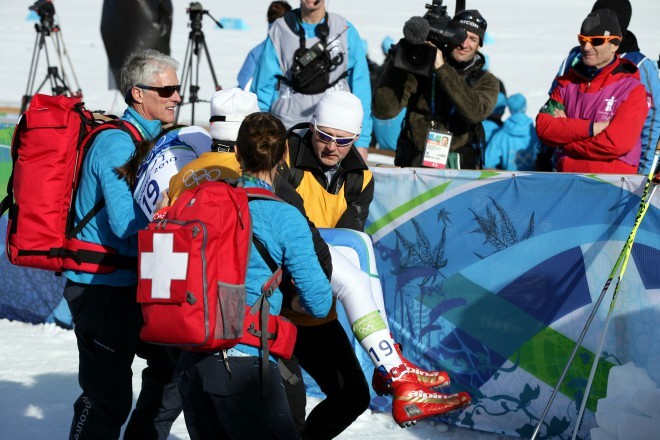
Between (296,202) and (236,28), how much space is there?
2516 centimetres

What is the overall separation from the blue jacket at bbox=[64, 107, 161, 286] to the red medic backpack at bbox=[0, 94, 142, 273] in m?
0.03

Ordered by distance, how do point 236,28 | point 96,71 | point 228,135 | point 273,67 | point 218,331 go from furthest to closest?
point 236,28 → point 96,71 → point 273,67 → point 228,135 → point 218,331

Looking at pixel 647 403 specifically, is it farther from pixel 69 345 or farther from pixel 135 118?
pixel 69 345

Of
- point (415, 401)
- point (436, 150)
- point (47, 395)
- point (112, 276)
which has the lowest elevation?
point (47, 395)

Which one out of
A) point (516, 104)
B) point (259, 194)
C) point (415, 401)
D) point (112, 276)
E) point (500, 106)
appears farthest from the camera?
point (516, 104)

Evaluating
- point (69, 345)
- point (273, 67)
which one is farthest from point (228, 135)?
point (69, 345)

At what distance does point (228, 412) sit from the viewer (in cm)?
305

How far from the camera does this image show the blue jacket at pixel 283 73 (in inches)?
250

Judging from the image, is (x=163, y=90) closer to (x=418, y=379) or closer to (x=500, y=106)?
(x=418, y=379)

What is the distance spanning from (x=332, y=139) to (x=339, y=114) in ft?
0.35

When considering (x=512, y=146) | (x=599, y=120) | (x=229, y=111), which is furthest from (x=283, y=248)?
(x=512, y=146)

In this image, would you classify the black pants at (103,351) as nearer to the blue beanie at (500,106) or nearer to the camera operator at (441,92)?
the camera operator at (441,92)

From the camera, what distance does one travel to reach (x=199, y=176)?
131 inches

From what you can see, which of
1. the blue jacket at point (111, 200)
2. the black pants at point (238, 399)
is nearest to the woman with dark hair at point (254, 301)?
the black pants at point (238, 399)
